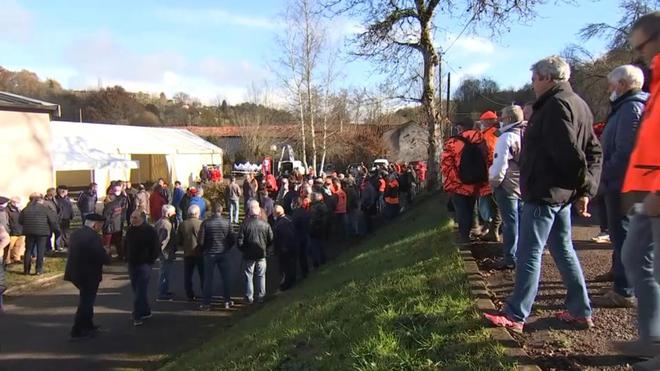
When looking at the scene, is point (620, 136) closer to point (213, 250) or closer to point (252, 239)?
point (252, 239)

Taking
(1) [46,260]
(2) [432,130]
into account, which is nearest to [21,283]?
(1) [46,260]

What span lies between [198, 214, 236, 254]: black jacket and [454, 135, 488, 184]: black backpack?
17.0 feet

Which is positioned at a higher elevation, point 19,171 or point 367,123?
point 367,123

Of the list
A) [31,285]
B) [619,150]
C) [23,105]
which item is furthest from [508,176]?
[23,105]

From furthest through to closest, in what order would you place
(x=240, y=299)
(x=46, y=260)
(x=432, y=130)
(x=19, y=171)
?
(x=432, y=130), (x=19, y=171), (x=46, y=260), (x=240, y=299)

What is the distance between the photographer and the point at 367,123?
59.2m

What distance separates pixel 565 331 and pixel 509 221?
2094mm

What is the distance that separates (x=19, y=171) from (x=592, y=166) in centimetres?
1579

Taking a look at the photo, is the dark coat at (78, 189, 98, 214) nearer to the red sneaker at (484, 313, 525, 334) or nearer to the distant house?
the red sneaker at (484, 313, 525, 334)

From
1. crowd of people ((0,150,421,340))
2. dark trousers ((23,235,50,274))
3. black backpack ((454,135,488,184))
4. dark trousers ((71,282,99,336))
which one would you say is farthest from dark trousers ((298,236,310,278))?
black backpack ((454,135,488,184))

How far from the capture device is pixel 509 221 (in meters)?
5.86

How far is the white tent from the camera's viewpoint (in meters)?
25.5

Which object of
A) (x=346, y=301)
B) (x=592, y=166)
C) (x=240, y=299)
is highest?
(x=592, y=166)

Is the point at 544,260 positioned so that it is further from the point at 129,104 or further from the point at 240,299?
the point at 129,104
